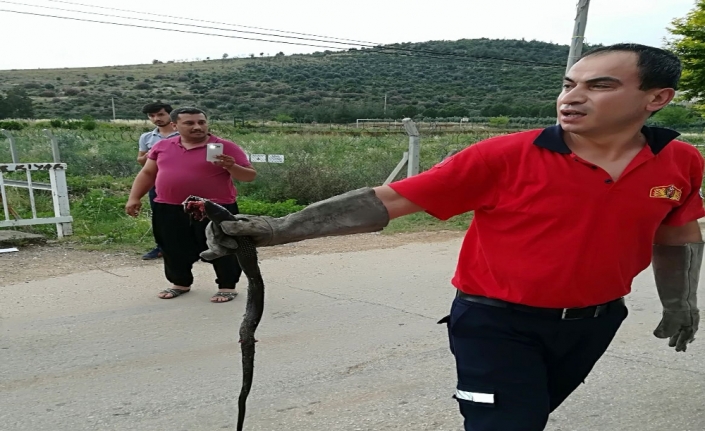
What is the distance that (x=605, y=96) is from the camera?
6.61 ft

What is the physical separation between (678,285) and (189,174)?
374cm

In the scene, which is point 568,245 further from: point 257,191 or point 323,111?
point 323,111

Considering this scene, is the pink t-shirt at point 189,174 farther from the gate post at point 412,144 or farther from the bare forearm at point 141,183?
the gate post at point 412,144

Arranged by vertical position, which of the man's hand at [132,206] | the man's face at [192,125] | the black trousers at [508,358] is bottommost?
the man's hand at [132,206]

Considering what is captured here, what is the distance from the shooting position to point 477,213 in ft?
Answer: 7.02

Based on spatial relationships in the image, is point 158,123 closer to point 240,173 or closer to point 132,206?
point 132,206

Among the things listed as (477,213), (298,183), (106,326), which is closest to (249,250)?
(477,213)

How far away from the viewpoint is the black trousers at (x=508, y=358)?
6.61 ft

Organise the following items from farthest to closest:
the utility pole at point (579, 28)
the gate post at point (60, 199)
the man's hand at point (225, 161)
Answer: the utility pole at point (579, 28)
the gate post at point (60, 199)
the man's hand at point (225, 161)

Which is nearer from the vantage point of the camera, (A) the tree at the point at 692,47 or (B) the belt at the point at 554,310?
(B) the belt at the point at 554,310

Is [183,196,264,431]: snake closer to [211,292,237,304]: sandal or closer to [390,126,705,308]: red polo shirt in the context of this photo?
[390,126,705,308]: red polo shirt

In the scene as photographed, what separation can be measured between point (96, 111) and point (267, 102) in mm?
13496

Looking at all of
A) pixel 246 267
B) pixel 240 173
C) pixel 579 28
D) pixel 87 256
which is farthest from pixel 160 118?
pixel 579 28

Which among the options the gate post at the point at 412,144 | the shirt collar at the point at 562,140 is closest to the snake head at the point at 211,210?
the shirt collar at the point at 562,140
